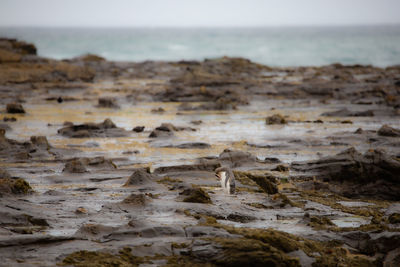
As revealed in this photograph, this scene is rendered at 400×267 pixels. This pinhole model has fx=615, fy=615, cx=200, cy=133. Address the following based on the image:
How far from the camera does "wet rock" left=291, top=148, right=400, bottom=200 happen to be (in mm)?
8242

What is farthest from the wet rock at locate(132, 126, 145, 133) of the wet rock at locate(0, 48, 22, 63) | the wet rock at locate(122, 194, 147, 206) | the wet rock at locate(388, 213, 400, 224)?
the wet rock at locate(0, 48, 22, 63)

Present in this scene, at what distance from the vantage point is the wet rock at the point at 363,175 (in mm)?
8242

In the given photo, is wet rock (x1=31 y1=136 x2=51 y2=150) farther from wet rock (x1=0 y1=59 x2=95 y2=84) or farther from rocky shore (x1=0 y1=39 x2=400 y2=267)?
wet rock (x1=0 y1=59 x2=95 y2=84)

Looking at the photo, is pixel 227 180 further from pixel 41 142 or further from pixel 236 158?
pixel 41 142

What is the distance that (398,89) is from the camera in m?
21.9

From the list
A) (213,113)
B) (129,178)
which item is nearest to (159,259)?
(129,178)

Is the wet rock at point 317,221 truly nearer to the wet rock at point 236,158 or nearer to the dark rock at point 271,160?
the wet rock at point 236,158

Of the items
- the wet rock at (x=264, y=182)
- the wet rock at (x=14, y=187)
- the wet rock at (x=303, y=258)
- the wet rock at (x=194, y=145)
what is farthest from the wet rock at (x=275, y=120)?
the wet rock at (x=303, y=258)

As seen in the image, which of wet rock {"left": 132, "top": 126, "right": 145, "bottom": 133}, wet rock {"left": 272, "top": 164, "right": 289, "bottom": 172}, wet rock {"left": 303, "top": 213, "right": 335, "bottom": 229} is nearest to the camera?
wet rock {"left": 303, "top": 213, "right": 335, "bottom": 229}

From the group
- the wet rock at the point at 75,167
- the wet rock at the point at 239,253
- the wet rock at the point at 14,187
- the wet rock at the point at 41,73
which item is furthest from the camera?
the wet rock at the point at 41,73

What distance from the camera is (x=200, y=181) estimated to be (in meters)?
8.48

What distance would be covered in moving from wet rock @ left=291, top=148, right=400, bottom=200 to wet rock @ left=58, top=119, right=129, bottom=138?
A: 18.6ft

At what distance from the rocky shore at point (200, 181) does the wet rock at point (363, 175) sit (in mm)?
18

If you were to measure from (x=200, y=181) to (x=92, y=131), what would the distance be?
18.6 feet
